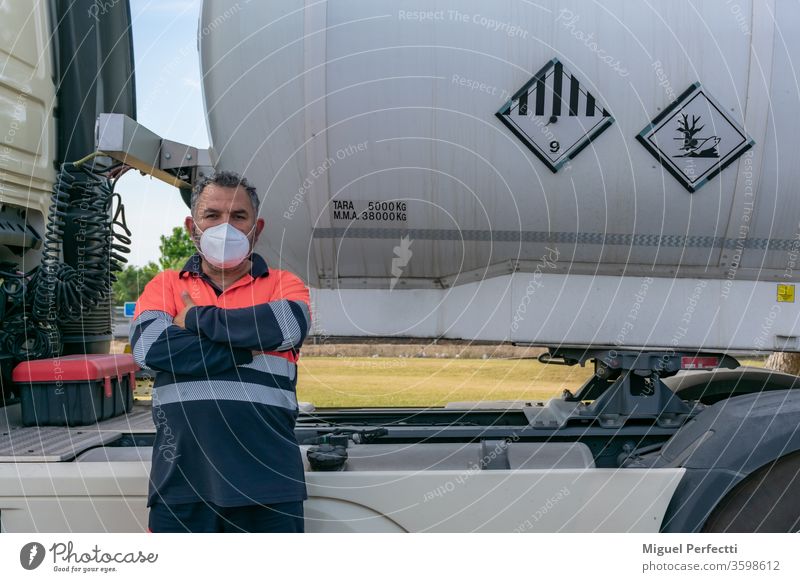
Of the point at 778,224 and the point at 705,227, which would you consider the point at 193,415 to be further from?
the point at 778,224

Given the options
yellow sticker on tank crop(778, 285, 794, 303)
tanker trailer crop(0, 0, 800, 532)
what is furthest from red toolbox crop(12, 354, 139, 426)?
yellow sticker on tank crop(778, 285, 794, 303)

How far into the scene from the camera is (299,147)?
364 centimetres

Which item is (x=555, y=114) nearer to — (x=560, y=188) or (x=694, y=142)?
(x=560, y=188)

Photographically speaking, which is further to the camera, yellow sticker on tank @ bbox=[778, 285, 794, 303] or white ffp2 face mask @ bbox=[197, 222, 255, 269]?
yellow sticker on tank @ bbox=[778, 285, 794, 303]

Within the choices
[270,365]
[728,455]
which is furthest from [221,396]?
[728,455]

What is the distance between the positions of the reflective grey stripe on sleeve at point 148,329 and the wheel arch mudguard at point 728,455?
7.68 ft

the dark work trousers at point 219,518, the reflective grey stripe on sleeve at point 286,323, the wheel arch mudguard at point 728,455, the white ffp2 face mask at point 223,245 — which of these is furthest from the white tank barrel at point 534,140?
the dark work trousers at point 219,518

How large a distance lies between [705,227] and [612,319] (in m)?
0.64

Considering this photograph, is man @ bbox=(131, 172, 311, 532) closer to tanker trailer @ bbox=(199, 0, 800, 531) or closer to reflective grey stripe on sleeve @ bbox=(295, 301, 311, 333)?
reflective grey stripe on sleeve @ bbox=(295, 301, 311, 333)

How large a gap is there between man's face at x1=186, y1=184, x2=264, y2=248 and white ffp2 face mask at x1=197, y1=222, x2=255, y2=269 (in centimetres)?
4

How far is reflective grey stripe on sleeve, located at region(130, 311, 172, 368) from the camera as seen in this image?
285 cm

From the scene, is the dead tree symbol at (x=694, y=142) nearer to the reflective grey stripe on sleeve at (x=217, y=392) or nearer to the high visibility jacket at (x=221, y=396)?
the high visibility jacket at (x=221, y=396)

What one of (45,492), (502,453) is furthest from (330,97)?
(45,492)

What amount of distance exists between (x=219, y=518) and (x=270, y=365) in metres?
0.64
